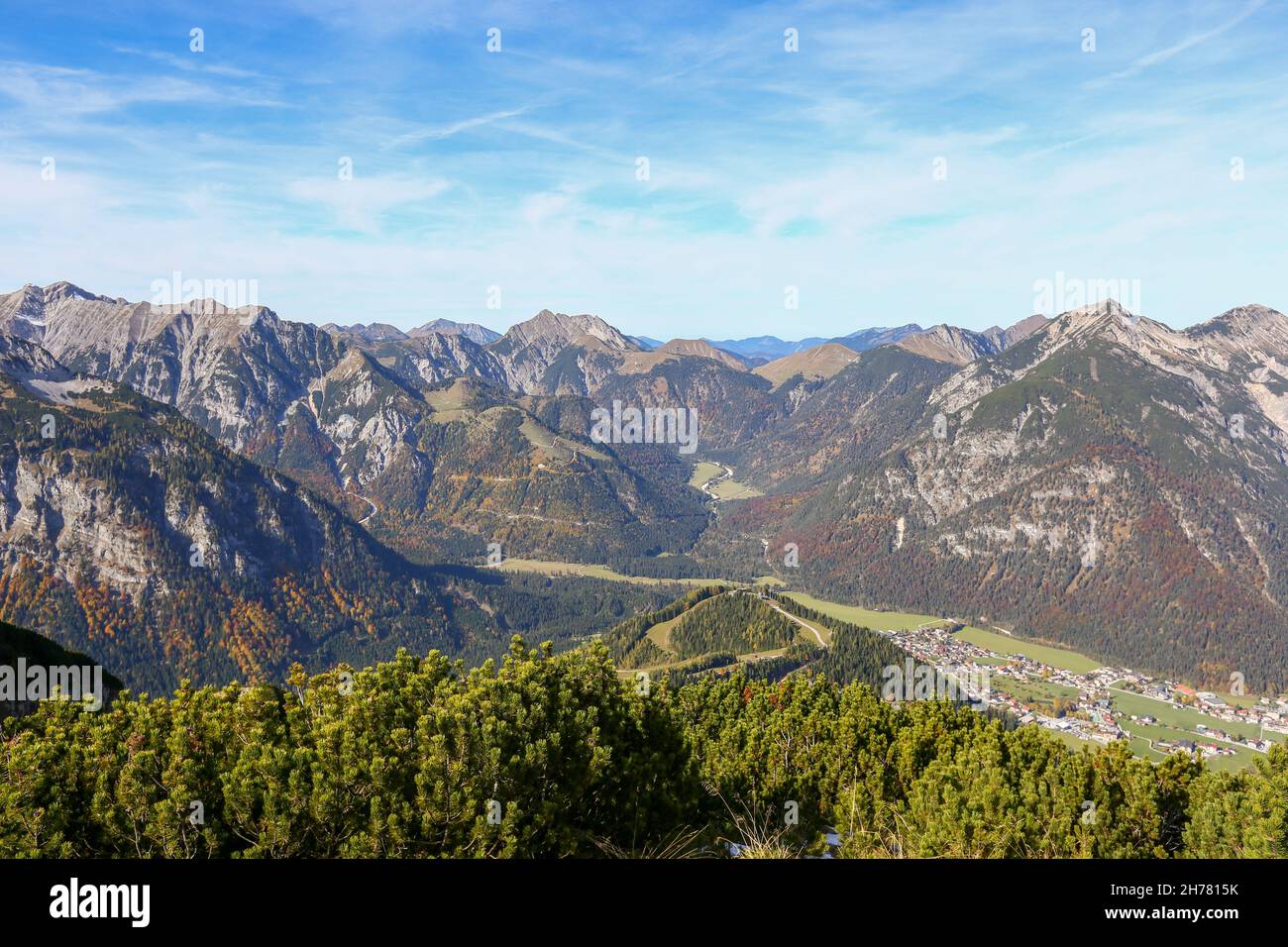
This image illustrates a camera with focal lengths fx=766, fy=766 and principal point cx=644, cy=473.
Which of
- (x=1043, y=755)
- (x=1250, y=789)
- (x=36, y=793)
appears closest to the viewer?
(x=36, y=793)

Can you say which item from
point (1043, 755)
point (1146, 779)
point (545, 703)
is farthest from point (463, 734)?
point (1043, 755)
